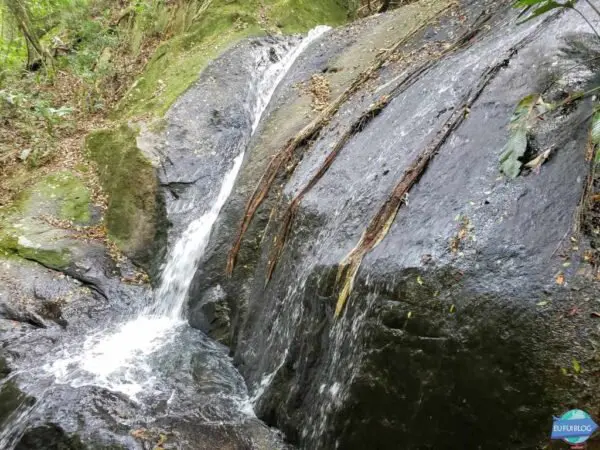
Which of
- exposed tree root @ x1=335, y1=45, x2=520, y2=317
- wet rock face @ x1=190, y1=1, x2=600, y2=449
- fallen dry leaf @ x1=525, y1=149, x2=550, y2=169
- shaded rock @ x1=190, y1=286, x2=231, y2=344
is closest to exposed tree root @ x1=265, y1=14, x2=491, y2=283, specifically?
wet rock face @ x1=190, y1=1, x2=600, y2=449

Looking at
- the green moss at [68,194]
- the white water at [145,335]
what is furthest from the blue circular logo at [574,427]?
the green moss at [68,194]

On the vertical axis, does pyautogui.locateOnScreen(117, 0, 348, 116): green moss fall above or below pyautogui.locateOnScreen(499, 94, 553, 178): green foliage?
above

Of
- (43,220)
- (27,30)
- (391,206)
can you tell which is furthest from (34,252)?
(27,30)

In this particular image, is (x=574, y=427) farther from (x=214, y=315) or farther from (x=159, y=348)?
(x=159, y=348)

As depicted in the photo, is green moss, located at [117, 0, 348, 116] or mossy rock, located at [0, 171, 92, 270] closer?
mossy rock, located at [0, 171, 92, 270]

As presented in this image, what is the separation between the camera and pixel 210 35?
1049 cm

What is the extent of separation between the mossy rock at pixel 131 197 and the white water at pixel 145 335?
669 mm

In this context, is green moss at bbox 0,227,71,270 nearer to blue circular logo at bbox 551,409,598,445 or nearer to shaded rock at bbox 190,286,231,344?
shaded rock at bbox 190,286,231,344

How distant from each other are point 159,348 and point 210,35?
23.9 feet

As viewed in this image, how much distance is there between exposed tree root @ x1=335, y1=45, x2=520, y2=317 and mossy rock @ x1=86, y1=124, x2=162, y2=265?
450cm

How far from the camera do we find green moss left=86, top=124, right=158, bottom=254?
301 inches

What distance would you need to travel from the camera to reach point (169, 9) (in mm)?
11875

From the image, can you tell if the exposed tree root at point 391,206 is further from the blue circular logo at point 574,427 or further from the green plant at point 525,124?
the blue circular logo at point 574,427

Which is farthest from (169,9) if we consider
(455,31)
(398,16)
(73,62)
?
(455,31)
